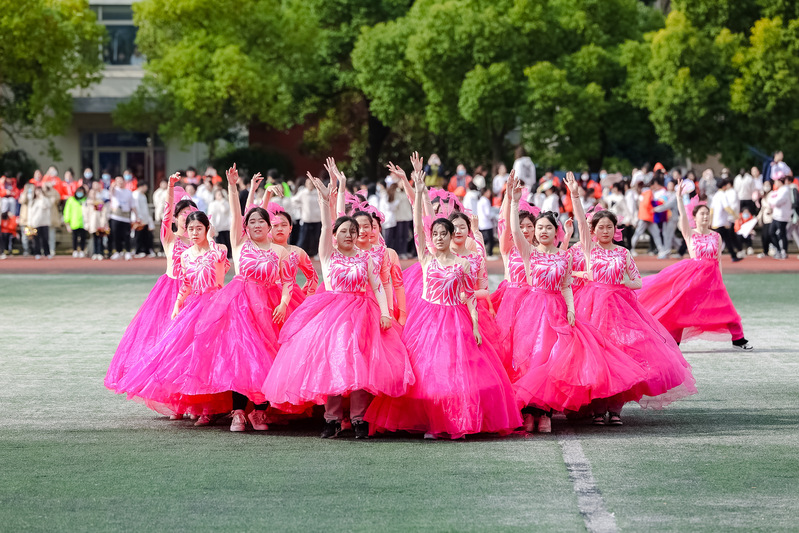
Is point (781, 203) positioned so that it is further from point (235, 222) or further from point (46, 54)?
point (46, 54)

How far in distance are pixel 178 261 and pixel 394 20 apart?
3109cm

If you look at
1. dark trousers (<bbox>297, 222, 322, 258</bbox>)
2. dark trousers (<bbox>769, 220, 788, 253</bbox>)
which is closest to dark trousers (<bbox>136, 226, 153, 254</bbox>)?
dark trousers (<bbox>297, 222, 322, 258</bbox>)

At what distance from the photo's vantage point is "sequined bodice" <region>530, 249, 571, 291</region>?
29.3ft

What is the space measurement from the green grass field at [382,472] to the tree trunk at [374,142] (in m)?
31.5

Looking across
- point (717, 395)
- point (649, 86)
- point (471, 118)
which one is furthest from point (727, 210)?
point (717, 395)

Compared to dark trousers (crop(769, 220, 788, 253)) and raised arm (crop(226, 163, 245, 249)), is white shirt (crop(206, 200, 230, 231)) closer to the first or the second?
dark trousers (crop(769, 220, 788, 253))

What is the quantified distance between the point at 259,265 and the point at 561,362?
2.27 metres

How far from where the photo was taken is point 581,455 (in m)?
7.66

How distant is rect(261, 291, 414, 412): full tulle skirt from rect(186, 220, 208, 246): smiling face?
1.29m

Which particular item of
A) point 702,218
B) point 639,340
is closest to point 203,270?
point 639,340

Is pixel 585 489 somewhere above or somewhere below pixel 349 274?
below

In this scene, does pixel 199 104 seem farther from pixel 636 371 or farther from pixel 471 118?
pixel 636 371

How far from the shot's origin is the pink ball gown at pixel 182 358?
8383 millimetres

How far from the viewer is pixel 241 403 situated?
859 centimetres
